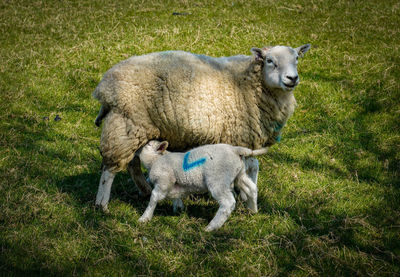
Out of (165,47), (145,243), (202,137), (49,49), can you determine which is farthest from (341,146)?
(49,49)

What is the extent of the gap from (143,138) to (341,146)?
10.3ft

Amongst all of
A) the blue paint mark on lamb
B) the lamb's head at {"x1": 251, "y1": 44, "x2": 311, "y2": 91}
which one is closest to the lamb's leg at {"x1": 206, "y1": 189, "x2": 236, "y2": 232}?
the blue paint mark on lamb

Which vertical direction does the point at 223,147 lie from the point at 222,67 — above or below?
below

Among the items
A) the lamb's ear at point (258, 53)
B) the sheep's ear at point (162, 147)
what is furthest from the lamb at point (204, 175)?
the lamb's ear at point (258, 53)

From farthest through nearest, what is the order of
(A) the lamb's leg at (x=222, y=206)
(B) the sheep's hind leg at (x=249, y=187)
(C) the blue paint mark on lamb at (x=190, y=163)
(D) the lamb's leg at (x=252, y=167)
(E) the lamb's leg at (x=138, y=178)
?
1. (E) the lamb's leg at (x=138, y=178)
2. (D) the lamb's leg at (x=252, y=167)
3. (B) the sheep's hind leg at (x=249, y=187)
4. (C) the blue paint mark on lamb at (x=190, y=163)
5. (A) the lamb's leg at (x=222, y=206)

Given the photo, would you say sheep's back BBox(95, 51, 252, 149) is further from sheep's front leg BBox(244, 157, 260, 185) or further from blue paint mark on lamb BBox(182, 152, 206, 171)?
blue paint mark on lamb BBox(182, 152, 206, 171)

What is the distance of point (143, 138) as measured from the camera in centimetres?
450

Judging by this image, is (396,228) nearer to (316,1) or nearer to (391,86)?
(391,86)

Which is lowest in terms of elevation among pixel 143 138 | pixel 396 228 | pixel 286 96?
pixel 396 228

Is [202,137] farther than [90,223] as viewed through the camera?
Yes

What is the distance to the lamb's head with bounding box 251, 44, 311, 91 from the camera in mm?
4439

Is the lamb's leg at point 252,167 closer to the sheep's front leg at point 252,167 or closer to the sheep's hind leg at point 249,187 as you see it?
the sheep's front leg at point 252,167

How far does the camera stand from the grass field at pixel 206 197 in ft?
11.6

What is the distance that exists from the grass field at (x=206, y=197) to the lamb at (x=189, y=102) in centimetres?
69
